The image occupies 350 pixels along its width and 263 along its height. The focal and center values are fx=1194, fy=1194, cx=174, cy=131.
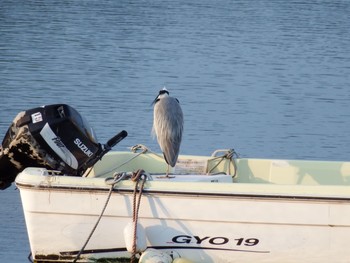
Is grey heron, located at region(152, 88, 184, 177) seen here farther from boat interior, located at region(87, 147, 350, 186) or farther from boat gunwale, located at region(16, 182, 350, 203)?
boat gunwale, located at region(16, 182, 350, 203)

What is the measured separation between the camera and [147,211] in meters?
7.92

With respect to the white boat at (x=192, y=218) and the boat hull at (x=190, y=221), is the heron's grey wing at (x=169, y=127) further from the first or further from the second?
the boat hull at (x=190, y=221)

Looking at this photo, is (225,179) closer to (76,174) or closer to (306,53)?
(76,174)

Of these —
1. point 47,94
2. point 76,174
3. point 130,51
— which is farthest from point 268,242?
point 130,51

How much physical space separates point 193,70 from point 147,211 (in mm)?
7394

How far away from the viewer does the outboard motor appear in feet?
26.6

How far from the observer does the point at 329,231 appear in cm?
789

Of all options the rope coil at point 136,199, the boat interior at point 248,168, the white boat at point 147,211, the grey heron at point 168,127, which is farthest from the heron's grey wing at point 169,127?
the rope coil at point 136,199

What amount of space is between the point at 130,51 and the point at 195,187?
864 cm

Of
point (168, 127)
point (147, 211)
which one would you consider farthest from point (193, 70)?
point (147, 211)

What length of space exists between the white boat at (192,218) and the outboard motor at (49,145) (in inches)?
7.6

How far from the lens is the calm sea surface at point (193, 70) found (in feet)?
39.2

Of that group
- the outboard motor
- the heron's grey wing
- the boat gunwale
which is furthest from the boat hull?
the heron's grey wing

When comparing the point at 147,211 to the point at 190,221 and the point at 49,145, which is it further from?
the point at 49,145
